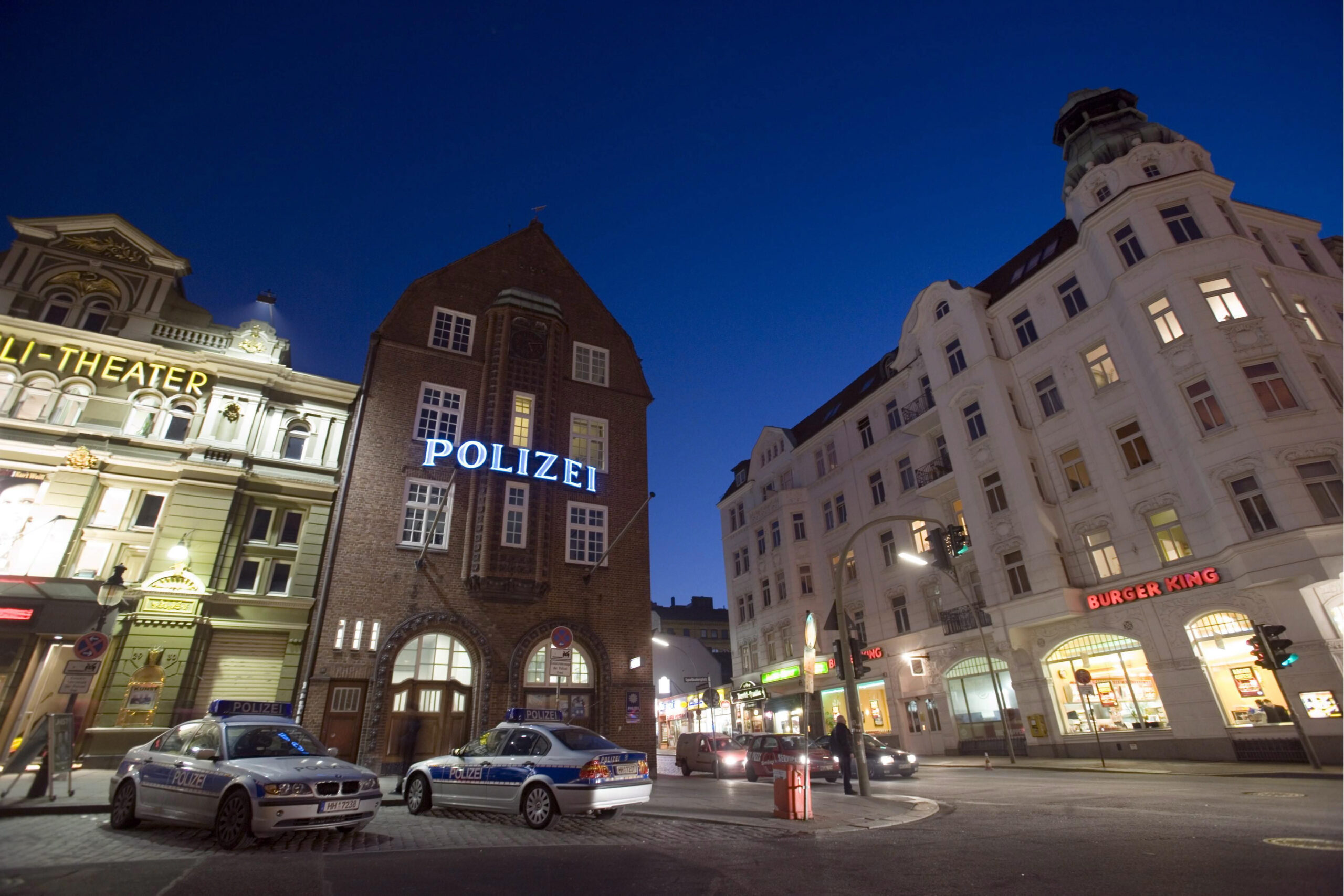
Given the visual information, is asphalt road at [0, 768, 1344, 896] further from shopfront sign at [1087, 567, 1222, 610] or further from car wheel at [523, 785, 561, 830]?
shopfront sign at [1087, 567, 1222, 610]

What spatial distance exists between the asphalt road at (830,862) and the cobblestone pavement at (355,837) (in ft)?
0.33

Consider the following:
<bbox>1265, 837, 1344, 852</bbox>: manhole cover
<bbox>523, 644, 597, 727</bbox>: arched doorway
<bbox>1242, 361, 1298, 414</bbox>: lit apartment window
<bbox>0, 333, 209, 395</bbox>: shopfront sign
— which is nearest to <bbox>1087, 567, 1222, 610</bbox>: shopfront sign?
<bbox>1242, 361, 1298, 414</bbox>: lit apartment window

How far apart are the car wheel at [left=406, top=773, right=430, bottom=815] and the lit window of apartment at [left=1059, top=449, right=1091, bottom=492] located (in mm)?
24777

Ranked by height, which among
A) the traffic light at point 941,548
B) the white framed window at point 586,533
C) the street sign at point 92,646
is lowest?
the street sign at point 92,646

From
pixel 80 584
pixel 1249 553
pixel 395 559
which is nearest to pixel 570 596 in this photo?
pixel 395 559

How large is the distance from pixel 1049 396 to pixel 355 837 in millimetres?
28461

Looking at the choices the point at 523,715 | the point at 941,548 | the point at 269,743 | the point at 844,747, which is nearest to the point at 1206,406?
the point at 941,548

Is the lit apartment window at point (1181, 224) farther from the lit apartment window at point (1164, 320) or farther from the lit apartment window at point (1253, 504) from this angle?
the lit apartment window at point (1253, 504)

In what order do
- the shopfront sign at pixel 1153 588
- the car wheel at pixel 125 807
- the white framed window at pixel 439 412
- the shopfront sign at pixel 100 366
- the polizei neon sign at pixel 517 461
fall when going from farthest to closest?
1. the white framed window at pixel 439 412
2. the polizei neon sign at pixel 517 461
3. the shopfront sign at pixel 100 366
4. the shopfront sign at pixel 1153 588
5. the car wheel at pixel 125 807

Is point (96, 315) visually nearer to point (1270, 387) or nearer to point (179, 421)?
point (179, 421)

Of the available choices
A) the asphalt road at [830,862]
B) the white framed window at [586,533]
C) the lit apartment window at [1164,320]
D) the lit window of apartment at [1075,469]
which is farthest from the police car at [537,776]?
the lit apartment window at [1164,320]

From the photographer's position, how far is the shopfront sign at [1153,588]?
2008 centimetres

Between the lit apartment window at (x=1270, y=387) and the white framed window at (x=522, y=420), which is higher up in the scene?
the white framed window at (x=522, y=420)

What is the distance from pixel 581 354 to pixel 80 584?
1851 centimetres
